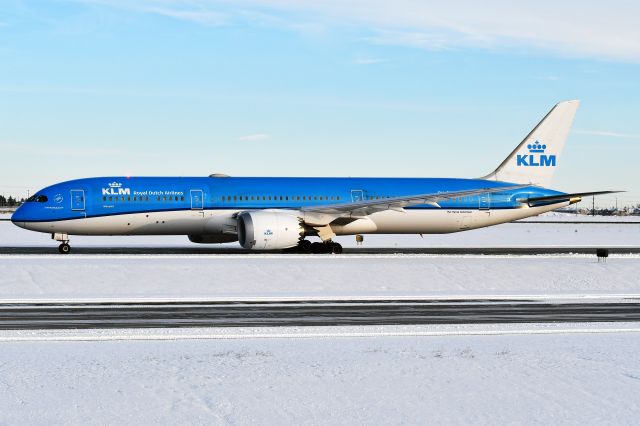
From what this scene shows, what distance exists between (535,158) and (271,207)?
15718 millimetres

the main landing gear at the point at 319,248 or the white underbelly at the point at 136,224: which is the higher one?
the white underbelly at the point at 136,224

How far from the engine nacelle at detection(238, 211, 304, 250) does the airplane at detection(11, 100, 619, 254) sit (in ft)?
0.14

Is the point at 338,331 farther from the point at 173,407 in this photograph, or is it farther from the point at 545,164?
the point at 545,164

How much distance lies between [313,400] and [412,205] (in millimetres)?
30812

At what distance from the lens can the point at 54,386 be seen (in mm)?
10305

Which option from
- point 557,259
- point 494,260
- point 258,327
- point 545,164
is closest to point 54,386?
point 258,327

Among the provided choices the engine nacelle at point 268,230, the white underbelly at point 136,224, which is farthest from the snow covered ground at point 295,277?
the white underbelly at point 136,224

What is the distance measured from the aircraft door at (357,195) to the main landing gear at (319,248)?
280 centimetres

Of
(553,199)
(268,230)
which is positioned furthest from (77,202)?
(553,199)

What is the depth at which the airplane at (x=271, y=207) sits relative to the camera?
36.2 metres

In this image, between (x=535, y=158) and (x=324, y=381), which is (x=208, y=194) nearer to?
(x=535, y=158)

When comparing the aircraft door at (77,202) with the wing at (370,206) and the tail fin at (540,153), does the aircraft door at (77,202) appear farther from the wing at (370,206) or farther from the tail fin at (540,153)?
the tail fin at (540,153)

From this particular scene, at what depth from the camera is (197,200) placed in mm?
37031

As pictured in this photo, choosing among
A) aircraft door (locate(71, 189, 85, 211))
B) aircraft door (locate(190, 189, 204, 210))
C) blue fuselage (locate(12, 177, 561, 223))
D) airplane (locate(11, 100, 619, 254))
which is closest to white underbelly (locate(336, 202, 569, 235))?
airplane (locate(11, 100, 619, 254))
